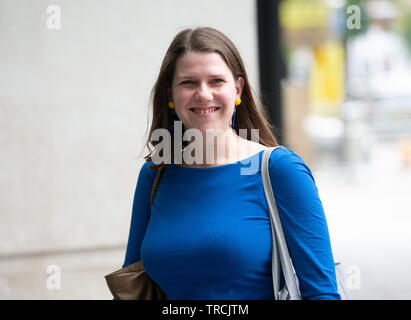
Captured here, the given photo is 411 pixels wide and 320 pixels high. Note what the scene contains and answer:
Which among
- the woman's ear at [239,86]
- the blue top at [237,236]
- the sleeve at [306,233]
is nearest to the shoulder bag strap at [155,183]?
the blue top at [237,236]

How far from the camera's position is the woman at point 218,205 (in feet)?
5.13

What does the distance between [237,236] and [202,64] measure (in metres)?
0.55

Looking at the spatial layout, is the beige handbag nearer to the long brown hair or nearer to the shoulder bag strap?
the shoulder bag strap

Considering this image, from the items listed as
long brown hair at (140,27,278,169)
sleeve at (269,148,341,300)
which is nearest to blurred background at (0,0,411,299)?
long brown hair at (140,27,278,169)

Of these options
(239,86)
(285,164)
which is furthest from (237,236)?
(239,86)

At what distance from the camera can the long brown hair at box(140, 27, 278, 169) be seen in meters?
1.75

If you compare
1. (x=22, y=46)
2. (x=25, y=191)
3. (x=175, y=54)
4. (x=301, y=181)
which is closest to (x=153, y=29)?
(x=22, y=46)

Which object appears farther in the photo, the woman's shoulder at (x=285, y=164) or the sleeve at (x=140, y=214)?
the sleeve at (x=140, y=214)

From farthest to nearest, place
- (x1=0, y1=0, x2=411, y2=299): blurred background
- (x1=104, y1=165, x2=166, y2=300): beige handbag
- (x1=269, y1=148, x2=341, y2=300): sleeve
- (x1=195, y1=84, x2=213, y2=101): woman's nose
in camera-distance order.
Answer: (x1=0, y1=0, x2=411, y2=299): blurred background
(x1=104, y1=165, x2=166, y2=300): beige handbag
(x1=195, y1=84, x2=213, y2=101): woman's nose
(x1=269, y1=148, x2=341, y2=300): sleeve

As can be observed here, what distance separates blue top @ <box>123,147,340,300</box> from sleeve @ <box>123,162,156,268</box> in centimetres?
16

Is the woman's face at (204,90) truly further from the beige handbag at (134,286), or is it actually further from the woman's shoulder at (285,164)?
the beige handbag at (134,286)

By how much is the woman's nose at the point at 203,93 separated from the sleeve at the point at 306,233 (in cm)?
32

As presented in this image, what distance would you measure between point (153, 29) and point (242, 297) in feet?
11.8
